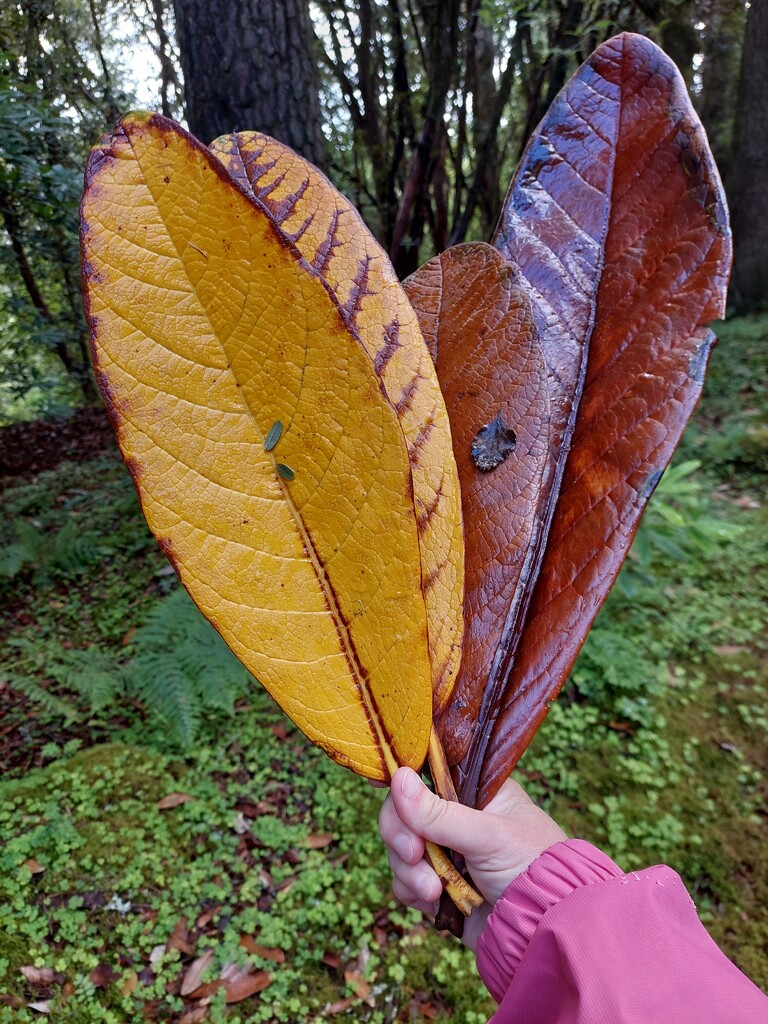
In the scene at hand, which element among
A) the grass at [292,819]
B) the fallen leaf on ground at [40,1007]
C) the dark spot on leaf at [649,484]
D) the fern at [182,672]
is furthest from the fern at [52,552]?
the dark spot on leaf at [649,484]

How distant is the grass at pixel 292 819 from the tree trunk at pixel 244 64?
2.21 metres

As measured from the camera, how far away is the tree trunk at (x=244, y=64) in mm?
2062

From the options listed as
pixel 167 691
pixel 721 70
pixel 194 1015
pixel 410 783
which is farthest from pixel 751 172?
pixel 194 1015

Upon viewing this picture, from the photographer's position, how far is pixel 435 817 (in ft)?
1.90

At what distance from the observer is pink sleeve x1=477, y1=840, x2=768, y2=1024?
1.70 ft

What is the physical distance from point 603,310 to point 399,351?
0.22 metres

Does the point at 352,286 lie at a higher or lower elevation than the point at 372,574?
higher

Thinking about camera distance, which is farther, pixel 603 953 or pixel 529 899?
pixel 529 899

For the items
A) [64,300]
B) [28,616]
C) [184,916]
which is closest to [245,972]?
[184,916]

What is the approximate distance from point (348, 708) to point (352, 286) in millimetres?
351

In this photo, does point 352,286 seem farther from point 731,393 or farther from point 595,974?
point 731,393

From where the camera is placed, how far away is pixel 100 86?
15.0 feet

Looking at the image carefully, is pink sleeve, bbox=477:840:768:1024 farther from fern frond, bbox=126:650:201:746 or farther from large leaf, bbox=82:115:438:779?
fern frond, bbox=126:650:201:746

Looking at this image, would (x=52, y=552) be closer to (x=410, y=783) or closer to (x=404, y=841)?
(x=404, y=841)
